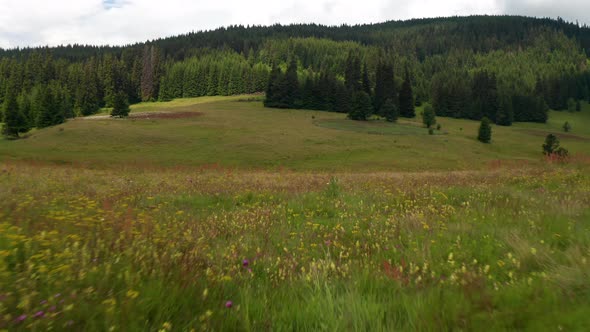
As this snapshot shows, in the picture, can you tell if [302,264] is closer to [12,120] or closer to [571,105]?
[12,120]

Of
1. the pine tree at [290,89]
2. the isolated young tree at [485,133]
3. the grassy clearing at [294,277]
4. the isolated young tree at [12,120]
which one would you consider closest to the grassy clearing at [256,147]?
the isolated young tree at [485,133]

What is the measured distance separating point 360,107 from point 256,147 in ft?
136

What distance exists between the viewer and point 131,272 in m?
2.52

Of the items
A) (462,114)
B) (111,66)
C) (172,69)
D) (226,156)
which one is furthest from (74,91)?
(462,114)

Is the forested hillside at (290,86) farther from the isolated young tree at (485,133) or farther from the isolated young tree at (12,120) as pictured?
the isolated young tree at (485,133)

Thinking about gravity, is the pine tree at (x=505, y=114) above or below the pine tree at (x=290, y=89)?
below

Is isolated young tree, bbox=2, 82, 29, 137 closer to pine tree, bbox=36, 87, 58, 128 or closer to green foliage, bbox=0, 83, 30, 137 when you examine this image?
green foliage, bbox=0, 83, 30, 137

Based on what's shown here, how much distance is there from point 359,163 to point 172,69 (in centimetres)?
12766

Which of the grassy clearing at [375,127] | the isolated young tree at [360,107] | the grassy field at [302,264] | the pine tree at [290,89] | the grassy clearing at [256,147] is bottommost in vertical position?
the grassy clearing at [256,147]

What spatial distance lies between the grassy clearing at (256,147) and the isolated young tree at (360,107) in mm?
8393

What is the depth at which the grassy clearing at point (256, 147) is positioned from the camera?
141 feet

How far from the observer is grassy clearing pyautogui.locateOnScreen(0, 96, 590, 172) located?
141 ft

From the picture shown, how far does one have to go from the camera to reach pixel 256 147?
5159 cm

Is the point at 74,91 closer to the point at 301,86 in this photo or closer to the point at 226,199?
the point at 301,86
